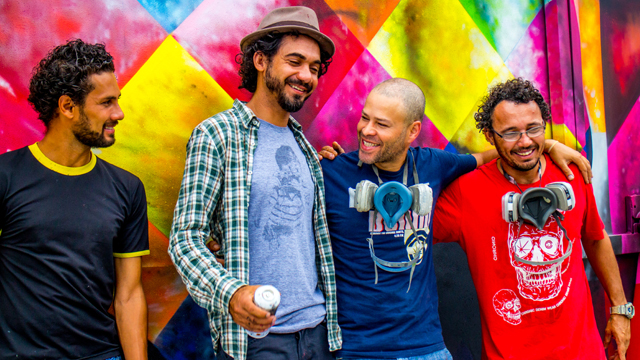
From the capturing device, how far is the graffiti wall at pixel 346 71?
2.54m

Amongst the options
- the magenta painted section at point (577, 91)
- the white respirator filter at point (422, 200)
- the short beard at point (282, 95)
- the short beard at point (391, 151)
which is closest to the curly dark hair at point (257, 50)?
the short beard at point (282, 95)

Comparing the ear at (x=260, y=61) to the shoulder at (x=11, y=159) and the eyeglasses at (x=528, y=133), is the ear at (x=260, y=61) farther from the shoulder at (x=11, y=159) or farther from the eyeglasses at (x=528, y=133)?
the eyeglasses at (x=528, y=133)

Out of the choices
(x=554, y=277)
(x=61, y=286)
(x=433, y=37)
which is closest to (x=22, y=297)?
(x=61, y=286)

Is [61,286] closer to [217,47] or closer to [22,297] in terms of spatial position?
[22,297]

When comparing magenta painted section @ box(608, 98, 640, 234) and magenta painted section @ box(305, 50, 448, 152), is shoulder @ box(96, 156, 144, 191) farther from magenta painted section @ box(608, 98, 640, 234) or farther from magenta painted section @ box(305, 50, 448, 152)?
magenta painted section @ box(608, 98, 640, 234)

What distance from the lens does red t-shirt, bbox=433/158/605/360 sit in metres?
2.48

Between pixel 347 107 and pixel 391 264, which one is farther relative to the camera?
pixel 347 107

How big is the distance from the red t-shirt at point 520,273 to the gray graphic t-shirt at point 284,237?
100 cm

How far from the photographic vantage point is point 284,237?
210cm

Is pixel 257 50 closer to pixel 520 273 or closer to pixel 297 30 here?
pixel 297 30

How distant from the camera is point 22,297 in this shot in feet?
6.01

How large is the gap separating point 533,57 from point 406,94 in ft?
7.54

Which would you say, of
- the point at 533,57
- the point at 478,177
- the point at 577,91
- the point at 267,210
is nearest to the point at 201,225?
the point at 267,210

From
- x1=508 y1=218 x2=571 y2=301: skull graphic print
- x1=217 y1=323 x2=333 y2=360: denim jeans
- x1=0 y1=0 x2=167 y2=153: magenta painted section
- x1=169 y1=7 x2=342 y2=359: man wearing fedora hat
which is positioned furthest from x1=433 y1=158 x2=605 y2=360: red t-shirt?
x1=0 y1=0 x2=167 y2=153: magenta painted section
